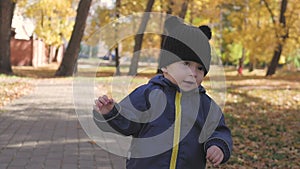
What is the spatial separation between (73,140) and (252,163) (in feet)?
9.45

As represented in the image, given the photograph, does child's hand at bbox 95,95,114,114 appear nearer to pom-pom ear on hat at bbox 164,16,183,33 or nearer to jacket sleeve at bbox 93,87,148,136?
jacket sleeve at bbox 93,87,148,136

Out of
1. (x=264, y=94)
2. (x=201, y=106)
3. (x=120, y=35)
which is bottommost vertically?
(x=264, y=94)

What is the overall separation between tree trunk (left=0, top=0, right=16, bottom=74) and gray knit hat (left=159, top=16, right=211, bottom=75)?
21.8m

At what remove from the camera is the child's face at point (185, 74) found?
2939 millimetres

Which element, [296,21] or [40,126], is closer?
[40,126]

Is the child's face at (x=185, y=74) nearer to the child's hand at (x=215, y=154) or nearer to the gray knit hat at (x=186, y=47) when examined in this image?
the gray knit hat at (x=186, y=47)

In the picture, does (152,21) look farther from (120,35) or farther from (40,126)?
(40,126)

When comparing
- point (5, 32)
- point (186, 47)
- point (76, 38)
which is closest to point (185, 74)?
point (186, 47)

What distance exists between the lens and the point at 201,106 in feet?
9.91

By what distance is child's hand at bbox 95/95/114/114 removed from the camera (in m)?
2.71

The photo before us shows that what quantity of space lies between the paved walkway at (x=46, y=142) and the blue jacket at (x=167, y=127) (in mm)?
3383

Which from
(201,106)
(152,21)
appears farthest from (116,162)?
(201,106)

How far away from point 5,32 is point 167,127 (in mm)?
22198

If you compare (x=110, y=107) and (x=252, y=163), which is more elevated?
(x=110, y=107)
